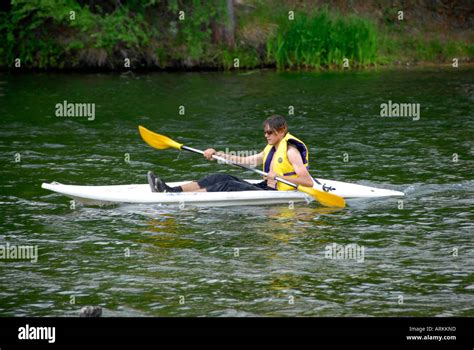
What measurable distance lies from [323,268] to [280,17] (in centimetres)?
1419

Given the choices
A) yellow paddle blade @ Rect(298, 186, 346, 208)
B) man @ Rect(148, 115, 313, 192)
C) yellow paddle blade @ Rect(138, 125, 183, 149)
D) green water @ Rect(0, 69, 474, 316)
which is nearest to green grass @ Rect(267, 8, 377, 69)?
green water @ Rect(0, 69, 474, 316)

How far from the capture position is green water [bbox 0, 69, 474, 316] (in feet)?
26.1

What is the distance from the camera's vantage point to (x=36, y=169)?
1301 cm

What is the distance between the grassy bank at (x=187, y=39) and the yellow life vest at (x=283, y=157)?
10.6 m

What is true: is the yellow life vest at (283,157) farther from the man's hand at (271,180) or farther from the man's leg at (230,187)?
the man's leg at (230,187)

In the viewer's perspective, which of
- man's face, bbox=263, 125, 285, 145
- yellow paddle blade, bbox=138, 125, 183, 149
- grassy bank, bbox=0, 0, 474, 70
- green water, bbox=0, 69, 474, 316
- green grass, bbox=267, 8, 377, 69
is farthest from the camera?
green grass, bbox=267, 8, 377, 69

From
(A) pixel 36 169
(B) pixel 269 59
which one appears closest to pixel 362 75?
(B) pixel 269 59

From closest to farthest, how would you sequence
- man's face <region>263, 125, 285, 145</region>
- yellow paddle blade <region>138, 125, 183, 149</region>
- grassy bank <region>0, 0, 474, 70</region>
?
1. man's face <region>263, 125, 285, 145</region>
2. yellow paddle blade <region>138, 125, 183, 149</region>
3. grassy bank <region>0, 0, 474, 70</region>

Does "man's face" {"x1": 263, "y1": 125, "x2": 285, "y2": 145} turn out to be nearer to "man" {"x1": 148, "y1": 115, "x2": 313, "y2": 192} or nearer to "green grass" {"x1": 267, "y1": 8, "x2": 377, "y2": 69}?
"man" {"x1": 148, "y1": 115, "x2": 313, "y2": 192}

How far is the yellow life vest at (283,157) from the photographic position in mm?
10672

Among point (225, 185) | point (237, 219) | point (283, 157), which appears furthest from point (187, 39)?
point (237, 219)

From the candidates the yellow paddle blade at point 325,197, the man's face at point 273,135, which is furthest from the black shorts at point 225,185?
the man's face at point 273,135

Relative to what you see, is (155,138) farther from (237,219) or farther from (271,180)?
(237,219)
